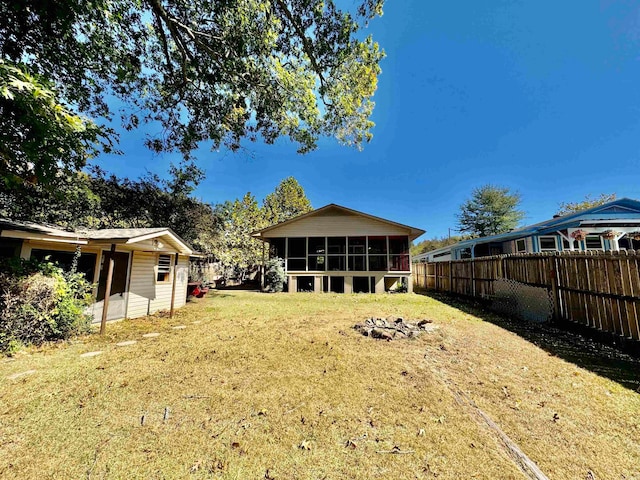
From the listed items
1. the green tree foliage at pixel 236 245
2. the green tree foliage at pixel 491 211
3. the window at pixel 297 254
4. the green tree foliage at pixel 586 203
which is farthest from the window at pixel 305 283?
the green tree foliage at pixel 586 203

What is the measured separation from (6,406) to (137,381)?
1.36 m

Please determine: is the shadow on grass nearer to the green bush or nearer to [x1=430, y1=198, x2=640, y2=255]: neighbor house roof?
[x1=430, y1=198, x2=640, y2=255]: neighbor house roof

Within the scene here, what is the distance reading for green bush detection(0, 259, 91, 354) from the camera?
16.6ft

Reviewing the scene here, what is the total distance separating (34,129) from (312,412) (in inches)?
287

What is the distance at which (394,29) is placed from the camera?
10.8 metres

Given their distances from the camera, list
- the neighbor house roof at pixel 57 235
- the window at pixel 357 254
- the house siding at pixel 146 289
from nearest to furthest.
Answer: the neighbor house roof at pixel 57 235, the house siding at pixel 146 289, the window at pixel 357 254

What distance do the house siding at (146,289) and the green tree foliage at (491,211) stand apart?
1309 inches

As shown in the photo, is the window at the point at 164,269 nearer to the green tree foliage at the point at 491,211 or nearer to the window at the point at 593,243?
the window at the point at 593,243

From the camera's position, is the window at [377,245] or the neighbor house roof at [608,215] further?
the window at [377,245]

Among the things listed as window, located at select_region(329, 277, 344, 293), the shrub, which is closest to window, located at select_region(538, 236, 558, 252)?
window, located at select_region(329, 277, 344, 293)

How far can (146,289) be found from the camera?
9281mm

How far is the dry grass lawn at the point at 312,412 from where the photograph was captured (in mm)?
2188

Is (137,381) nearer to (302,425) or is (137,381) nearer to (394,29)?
(302,425)

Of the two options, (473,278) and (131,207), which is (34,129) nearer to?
(131,207)
